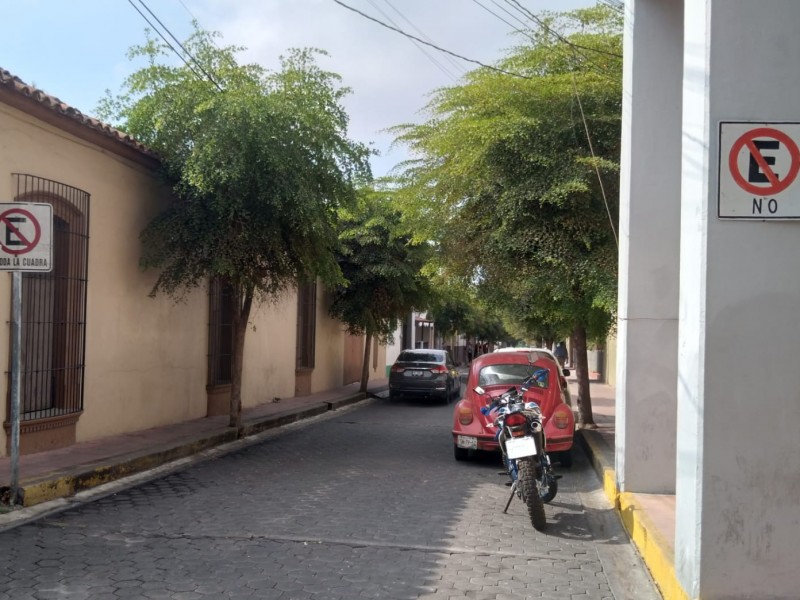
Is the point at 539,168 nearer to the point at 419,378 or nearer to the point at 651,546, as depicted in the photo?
the point at 651,546

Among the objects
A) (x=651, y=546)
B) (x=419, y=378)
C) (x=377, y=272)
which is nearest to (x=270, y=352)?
(x=377, y=272)

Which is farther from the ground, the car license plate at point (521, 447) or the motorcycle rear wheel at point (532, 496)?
the car license plate at point (521, 447)

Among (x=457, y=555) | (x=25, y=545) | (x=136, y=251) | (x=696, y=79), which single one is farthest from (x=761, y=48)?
(x=136, y=251)

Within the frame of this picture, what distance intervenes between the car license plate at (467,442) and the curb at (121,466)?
3864mm

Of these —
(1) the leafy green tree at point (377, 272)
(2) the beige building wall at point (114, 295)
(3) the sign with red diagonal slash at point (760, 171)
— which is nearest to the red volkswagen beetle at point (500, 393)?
(2) the beige building wall at point (114, 295)

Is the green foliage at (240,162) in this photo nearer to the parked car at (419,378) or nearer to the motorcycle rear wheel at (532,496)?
the motorcycle rear wheel at (532,496)

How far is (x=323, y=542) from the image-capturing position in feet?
20.4

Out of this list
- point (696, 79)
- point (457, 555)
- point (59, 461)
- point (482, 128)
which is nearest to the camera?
point (696, 79)

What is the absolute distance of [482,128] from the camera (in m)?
10.8

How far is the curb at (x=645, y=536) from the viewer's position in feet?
16.3

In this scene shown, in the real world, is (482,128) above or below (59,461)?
above

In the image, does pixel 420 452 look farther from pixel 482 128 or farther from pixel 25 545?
pixel 25 545

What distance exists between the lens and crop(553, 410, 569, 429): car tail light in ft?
32.9

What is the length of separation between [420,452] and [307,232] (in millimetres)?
3790
